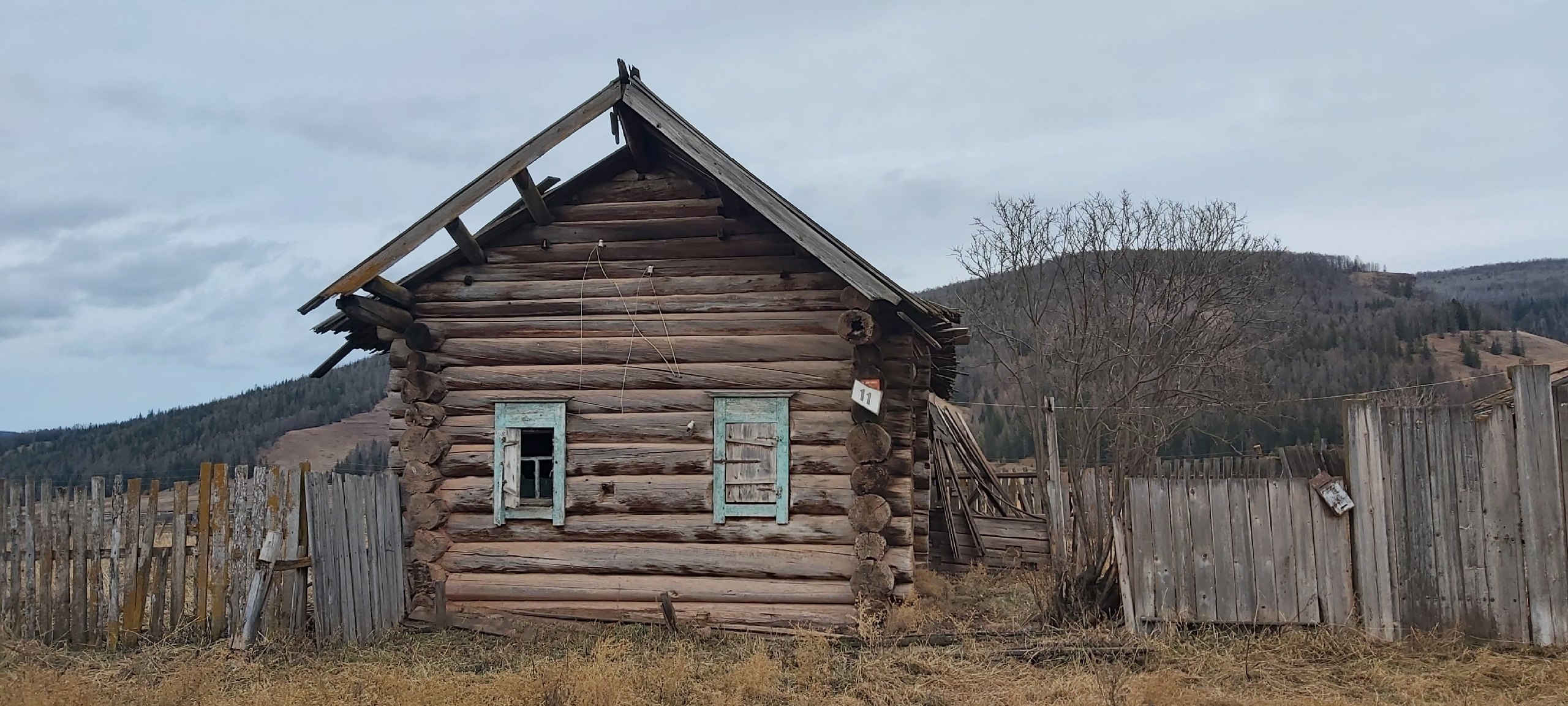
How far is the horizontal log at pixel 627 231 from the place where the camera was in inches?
450

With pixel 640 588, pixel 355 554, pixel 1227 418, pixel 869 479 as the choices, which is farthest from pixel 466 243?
pixel 1227 418

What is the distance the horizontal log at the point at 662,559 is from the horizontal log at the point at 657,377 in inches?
63.1

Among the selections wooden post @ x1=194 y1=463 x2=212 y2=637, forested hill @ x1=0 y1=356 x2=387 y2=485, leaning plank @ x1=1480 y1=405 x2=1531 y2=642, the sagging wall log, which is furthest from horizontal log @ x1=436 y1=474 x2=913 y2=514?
forested hill @ x1=0 y1=356 x2=387 y2=485

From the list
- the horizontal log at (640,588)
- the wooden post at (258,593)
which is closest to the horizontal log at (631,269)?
the horizontal log at (640,588)

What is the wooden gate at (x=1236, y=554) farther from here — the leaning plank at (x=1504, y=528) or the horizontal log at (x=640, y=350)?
the horizontal log at (x=640, y=350)

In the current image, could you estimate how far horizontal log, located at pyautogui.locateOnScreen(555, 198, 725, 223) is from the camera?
1158 cm

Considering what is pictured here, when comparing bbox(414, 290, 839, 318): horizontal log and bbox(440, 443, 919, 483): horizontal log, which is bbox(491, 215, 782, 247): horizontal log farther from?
bbox(440, 443, 919, 483): horizontal log

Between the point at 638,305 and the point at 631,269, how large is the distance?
43 centimetres

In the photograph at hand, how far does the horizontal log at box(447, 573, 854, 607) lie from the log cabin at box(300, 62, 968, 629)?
0.02 m

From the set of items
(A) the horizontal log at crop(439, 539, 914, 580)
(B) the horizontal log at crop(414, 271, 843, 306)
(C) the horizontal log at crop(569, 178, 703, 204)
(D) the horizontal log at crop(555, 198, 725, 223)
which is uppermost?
(C) the horizontal log at crop(569, 178, 703, 204)

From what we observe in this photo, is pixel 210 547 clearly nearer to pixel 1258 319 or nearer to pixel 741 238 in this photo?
pixel 741 238

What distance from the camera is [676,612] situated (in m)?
11.0

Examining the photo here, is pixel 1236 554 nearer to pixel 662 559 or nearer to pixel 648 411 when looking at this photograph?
pixel 662 559

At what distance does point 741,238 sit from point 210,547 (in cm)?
604
